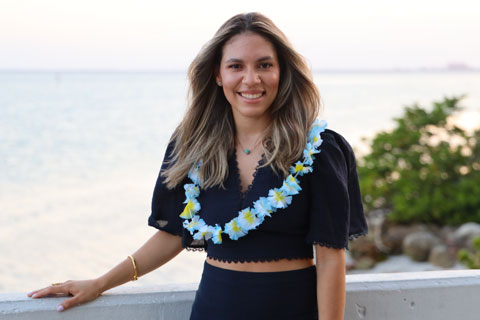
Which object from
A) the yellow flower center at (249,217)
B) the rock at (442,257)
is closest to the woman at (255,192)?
the yellow flower center at (249,217)

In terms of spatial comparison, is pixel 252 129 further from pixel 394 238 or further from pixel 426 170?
pixel 426 170

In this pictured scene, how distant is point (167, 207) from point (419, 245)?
6.22 metres

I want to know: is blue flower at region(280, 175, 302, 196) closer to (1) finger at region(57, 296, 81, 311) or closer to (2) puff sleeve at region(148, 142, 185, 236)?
(2) puff sleeve at region(148, 142, 185, 236)

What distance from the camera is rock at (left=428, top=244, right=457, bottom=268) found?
744cm

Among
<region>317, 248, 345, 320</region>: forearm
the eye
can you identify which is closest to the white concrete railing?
<region>317, 248, 345, 320</region>: forearm

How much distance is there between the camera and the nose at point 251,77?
196cm

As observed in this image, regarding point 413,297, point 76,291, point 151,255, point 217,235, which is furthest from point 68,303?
point 413,297

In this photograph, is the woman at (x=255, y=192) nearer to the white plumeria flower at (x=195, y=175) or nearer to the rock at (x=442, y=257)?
the white plumeria flower at (x=195, y=175)

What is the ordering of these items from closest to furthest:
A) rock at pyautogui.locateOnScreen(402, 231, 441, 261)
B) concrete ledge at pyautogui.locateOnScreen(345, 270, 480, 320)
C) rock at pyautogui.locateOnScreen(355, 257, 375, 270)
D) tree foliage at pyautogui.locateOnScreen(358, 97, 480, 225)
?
concrete ledge at pyautogui.locateOnScreen(345, 270, 480, 320) < rock at pyautogui.locateOnScreen(402, 231, 441, 261) < rock at pyautogui.locateOnScreen(355, 257, 375, 270) < tree foliage at pyautogui.locateOnScreen(358, 97, 480, 225)

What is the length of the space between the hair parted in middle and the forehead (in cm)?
2

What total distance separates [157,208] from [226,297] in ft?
1.63

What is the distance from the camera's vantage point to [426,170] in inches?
328

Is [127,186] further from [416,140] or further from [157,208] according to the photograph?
[157,208]

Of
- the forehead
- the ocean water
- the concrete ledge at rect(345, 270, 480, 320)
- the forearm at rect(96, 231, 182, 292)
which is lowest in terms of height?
the ocean water
